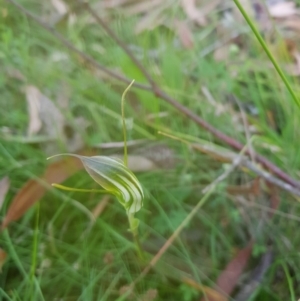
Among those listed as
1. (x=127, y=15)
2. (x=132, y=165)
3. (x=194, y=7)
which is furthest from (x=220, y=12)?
(x=132, y=165)

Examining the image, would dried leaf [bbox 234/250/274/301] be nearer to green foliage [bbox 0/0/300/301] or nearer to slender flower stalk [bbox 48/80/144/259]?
green foliage [bbox 0/0/300/301]

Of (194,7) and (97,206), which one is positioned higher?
(194,7)

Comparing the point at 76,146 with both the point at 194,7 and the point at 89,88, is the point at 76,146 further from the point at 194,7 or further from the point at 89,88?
the point at 194,7

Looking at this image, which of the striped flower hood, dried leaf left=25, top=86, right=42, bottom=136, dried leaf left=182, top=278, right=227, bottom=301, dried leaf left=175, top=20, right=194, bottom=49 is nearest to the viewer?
the striped flower hood

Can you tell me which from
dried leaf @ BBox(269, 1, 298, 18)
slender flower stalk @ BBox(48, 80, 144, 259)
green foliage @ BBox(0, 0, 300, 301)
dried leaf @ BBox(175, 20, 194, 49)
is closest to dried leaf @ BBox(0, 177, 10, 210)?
green foliage @ BBox(0, 0, 300, 301)

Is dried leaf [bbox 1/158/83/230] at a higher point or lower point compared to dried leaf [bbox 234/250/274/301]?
higher

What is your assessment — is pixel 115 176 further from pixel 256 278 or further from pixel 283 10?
pixel 283 10

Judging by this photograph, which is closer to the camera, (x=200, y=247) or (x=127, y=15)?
(x=200, y=247)

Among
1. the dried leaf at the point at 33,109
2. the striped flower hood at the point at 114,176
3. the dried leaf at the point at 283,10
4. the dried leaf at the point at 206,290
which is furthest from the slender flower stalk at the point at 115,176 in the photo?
the dried leaf at the point at 283,10
